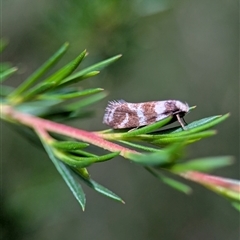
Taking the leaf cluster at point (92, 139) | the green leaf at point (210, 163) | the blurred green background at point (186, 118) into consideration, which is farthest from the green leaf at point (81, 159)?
the blurred green background at point (186, 118)

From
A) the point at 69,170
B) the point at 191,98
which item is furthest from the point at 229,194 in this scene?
the point at 191,98

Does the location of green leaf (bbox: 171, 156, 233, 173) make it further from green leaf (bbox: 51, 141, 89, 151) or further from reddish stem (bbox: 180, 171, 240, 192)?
green leaf (bbox: 51, 141, 89, 151)

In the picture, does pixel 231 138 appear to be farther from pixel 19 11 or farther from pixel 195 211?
pixel 19 11

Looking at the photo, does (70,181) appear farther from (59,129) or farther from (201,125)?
(201,125)

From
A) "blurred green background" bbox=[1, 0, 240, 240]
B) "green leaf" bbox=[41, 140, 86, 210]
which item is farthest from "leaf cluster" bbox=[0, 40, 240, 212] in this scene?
"blurred green background" bbox=[1, 0, 240, 240]

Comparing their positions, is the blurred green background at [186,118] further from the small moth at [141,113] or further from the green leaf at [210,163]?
the green leaf at [210,163]

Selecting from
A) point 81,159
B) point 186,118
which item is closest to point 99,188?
point 81,159

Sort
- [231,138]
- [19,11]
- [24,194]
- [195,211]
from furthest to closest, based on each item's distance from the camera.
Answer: [231,138]
[195,211]
[19,11]
[24,194]

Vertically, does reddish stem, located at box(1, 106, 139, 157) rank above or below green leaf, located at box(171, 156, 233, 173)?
above
